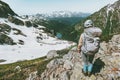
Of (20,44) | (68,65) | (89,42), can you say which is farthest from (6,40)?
(89,42)

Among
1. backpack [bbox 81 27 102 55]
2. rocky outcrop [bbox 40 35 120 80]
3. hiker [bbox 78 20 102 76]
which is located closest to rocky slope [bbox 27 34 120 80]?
rocky outcrop [bbox 40 35 120 80]

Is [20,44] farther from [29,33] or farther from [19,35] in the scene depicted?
[29,33]

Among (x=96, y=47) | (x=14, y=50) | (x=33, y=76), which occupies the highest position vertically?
(x=96, y=47)

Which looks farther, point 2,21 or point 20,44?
point 2,21

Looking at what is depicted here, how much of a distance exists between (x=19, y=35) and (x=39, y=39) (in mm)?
14519

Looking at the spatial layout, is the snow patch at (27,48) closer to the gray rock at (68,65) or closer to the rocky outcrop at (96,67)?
the rocky outcrop at (96,67)

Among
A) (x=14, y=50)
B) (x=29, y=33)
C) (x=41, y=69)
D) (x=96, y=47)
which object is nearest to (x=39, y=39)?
(x=29, y=33)

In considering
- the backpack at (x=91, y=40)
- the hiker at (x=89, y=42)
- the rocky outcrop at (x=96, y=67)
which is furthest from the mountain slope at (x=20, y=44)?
the backpack at (x=91, y=40)

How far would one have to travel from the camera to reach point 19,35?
593 feet

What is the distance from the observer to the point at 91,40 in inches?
723

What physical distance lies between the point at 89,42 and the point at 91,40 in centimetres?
18

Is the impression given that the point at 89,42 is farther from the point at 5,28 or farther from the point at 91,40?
the point at 5,28

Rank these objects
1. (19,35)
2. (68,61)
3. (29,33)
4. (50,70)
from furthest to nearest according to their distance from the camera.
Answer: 1. (29,33)
2. (19,35)
3. (50,70)
4. (68,61)

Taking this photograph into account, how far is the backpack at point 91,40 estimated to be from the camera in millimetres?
18125
